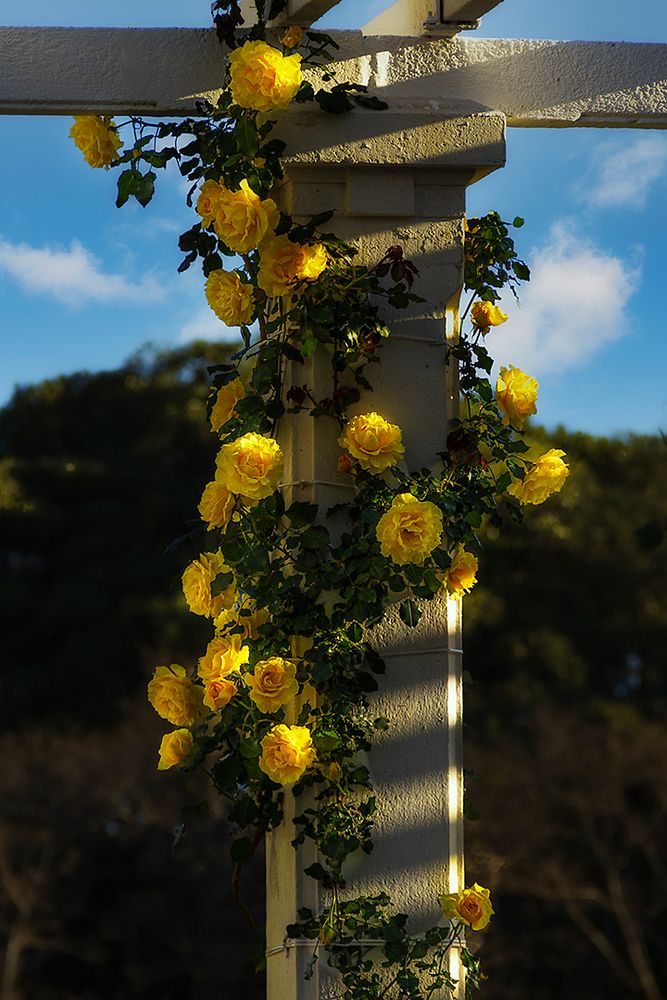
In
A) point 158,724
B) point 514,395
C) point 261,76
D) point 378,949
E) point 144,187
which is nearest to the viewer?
point 261,76

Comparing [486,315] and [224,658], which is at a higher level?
[486,315]

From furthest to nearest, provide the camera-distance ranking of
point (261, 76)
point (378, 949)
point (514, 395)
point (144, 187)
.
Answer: point (514, 395)
point (144, 187)
point (378, 949)
point (261, 76)

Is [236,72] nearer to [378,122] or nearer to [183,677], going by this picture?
[378,122]

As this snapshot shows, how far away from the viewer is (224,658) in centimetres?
237

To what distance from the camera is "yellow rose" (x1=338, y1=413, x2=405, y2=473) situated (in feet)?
7.47

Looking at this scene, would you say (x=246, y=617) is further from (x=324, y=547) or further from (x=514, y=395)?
(x=514, y=395)

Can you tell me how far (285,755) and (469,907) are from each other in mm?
422

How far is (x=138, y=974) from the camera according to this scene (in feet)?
25.8

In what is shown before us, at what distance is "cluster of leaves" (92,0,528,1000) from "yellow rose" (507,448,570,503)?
1.8 inches

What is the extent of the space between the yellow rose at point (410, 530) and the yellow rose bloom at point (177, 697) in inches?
19.1

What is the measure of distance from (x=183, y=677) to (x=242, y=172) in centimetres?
91

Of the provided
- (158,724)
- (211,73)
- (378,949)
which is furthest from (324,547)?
(158,724)

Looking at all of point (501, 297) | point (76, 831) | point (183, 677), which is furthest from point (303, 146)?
point (76, 831)

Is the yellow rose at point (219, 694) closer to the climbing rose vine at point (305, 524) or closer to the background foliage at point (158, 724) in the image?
the climbing rose vine at point (305, 524)
